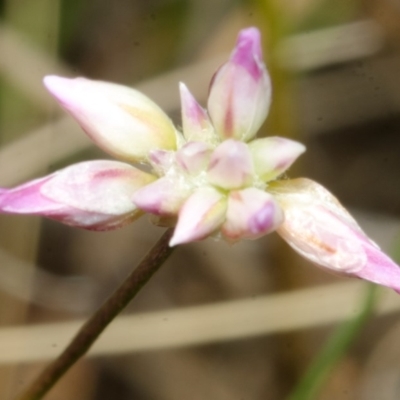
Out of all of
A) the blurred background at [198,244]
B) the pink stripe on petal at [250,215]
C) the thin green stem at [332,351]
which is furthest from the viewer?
the blurred background at [198,244]

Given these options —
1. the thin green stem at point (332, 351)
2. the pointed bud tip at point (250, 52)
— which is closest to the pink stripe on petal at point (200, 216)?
the pointed bud tip at point (250, 52)

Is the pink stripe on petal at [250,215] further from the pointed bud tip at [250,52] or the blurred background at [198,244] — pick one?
the blurred background at [198,244]

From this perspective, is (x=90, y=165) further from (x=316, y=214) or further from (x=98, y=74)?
(x=98, y=74)

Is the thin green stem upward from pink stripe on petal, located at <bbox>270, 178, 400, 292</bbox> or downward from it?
downward

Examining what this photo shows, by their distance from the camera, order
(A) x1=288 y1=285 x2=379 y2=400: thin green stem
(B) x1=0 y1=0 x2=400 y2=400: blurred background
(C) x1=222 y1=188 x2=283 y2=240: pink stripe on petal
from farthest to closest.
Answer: (B) x1=0 y1=0 x2=400 y2=400: blurred background, (A) x1=288 y1=285 x2=379 y2=400: thin green stem, (C) x1=222 y1=188 x2=283 y2=240: pink stripe on petal

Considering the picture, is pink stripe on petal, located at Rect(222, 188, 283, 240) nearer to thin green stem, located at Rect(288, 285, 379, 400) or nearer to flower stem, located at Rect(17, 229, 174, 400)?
flower stem, located at Rect(17, 229, 174, 400)

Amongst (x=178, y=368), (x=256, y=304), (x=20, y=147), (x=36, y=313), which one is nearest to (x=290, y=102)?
(x=256, y=304)

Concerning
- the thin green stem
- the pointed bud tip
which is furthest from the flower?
the thin green stem
